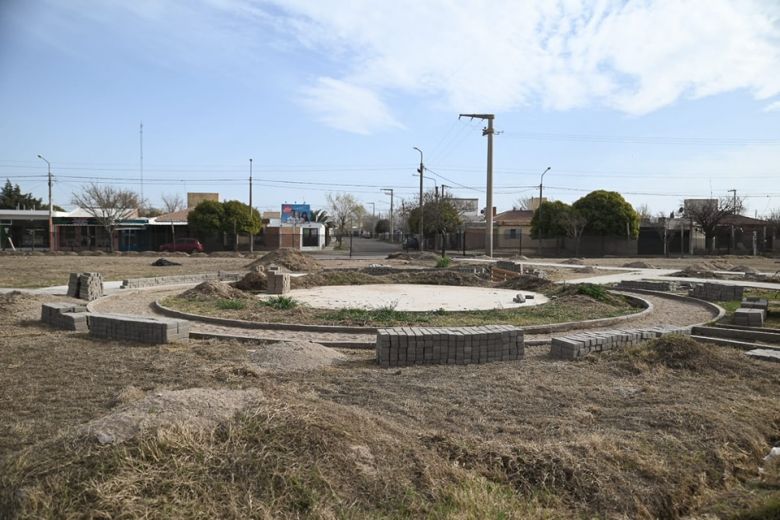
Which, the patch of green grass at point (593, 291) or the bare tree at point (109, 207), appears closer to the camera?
the patch of green grass at point (593, 291)

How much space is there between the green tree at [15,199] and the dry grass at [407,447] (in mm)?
75072

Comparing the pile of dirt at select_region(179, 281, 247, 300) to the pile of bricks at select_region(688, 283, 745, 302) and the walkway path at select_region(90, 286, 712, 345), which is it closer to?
the walkway path at select_region(90, 286, 712, 345)

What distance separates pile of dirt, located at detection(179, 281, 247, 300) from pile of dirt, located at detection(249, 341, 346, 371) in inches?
262

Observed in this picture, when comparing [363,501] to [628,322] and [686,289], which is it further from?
[686,289]

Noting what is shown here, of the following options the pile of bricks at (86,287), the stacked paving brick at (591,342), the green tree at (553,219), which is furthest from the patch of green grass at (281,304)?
the green tree at (553,219)

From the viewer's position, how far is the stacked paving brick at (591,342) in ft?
28.0

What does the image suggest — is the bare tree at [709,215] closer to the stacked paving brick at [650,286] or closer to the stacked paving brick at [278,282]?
the stacked paving brick at [650,286]

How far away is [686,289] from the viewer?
20047mm

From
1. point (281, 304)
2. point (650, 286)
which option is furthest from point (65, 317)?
point (650, 286)

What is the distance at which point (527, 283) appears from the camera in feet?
62.8

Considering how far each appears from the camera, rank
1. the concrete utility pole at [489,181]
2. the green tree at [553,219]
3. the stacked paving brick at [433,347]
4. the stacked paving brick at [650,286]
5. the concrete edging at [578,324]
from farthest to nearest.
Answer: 1. the green tree at [553,219]
2. the concrete utility pole at [489,181]
3. the stacked paving brick at [650,286]
4. the concrete edging at [578,324]
5. the stacked paving brick at [433,347]

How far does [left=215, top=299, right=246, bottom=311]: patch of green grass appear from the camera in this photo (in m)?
13.4

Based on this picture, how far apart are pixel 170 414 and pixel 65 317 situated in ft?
26.5

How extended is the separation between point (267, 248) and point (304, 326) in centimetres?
4530
